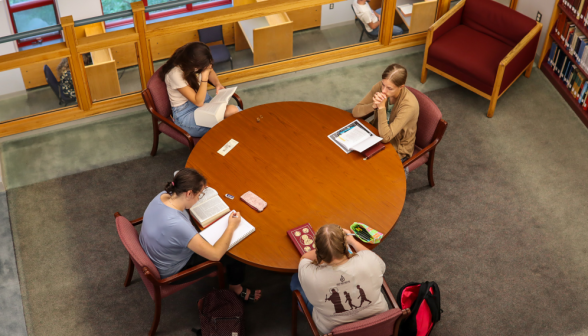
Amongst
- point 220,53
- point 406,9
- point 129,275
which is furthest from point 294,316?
point 406,9

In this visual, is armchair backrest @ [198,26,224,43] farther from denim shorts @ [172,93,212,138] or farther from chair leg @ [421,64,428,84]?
chair leg @ [421,64,428,84]

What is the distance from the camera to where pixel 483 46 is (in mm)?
5672

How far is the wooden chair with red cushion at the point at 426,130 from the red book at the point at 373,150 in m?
0.24

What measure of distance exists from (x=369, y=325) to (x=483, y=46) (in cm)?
371

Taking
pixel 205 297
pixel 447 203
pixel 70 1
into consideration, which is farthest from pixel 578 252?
pixel 70 1

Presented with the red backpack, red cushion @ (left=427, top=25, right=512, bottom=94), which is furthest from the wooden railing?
the red backpack

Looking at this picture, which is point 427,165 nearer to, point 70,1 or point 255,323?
point 255,323

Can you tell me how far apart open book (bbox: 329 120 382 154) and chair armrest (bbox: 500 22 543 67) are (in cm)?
179

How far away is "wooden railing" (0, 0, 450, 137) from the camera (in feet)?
15.8

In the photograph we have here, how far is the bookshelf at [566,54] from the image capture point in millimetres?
5469

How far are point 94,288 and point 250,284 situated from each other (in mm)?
1170

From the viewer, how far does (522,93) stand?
5848mm

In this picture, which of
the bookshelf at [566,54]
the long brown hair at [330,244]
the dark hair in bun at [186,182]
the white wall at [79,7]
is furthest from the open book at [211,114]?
the white wall at [79,7]

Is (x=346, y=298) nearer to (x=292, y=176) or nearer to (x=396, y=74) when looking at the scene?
(x=292, y=176)
